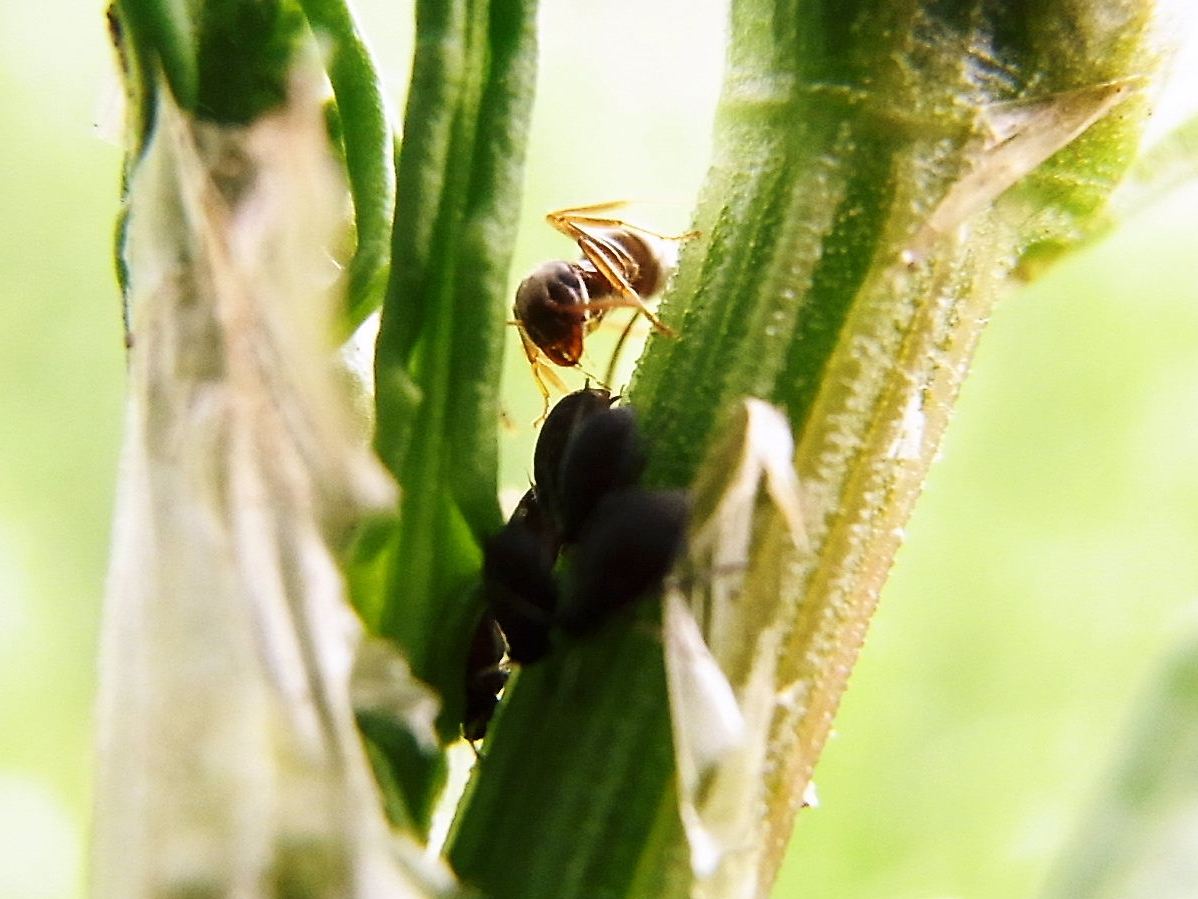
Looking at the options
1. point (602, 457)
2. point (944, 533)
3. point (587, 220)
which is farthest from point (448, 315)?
point (944, 533)

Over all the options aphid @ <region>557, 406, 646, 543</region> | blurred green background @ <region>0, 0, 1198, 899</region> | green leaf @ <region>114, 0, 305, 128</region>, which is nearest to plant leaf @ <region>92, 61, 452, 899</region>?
green leaf @ <region>114, 0, 305, 128</region>

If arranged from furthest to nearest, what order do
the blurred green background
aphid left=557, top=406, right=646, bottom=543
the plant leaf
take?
the blurred green background → aphid left=557, top=406, right=646, bottom=543 → the plant leaf

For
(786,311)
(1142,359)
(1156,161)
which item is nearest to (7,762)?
(786,311)

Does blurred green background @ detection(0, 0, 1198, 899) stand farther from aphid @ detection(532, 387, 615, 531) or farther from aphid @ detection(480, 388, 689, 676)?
aphid @ detection(480, 388, 689, 676)

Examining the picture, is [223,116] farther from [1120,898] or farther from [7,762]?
[7,762]

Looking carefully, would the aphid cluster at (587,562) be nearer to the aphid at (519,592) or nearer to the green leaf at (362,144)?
the aphid at (519,592)
